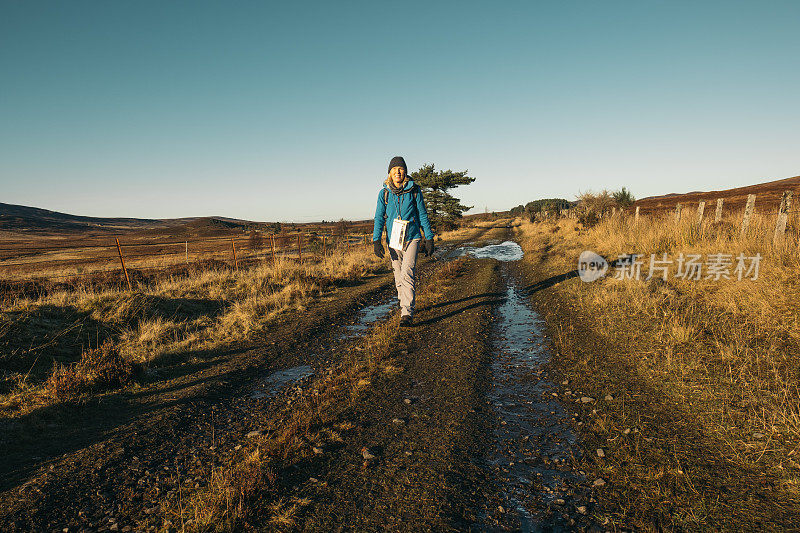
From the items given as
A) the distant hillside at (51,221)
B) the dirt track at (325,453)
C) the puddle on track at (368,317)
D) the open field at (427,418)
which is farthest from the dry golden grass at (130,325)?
the distant hillside at (51,221)

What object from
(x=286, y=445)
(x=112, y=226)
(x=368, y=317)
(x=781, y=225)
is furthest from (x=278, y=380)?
(x=112, y=226)

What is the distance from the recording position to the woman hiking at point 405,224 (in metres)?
6.23

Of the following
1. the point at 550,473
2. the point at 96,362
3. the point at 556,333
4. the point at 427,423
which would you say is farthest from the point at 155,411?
the point at 556,333

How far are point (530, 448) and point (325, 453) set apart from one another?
1.70 metres

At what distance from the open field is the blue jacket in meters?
1.79

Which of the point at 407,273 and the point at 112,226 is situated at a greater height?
the point at 112,226

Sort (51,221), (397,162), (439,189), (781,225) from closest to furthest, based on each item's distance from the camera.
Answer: (397,162), (781,225), (439,189), (51,221)

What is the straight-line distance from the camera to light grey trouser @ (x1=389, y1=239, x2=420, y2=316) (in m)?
6.29

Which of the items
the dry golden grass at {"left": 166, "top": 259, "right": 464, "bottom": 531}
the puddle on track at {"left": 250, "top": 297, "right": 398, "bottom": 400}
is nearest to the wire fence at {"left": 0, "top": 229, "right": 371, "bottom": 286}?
the puddle on track at {"left": 250, "top": 297, "right": 398, "bottom": 400}

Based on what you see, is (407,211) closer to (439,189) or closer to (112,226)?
(439,189)

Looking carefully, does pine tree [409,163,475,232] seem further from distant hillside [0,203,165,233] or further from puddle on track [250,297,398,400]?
distant hillside [0,203,165,233]

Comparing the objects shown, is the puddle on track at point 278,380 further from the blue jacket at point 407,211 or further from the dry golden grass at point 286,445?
the blue jacket at point 407,211

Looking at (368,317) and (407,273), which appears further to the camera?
(368,317)

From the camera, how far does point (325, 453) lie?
2.86m
